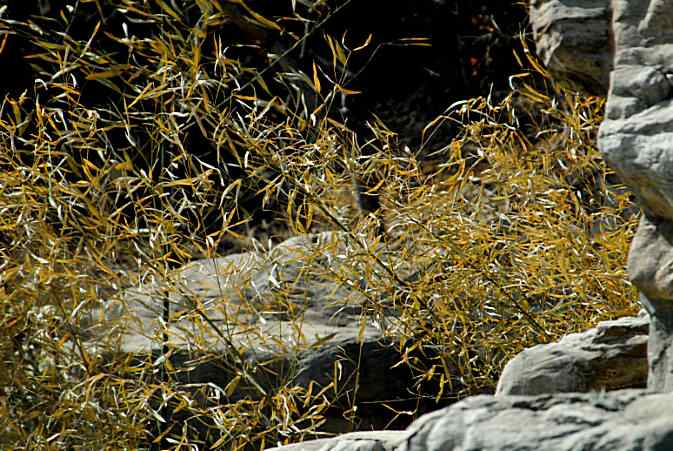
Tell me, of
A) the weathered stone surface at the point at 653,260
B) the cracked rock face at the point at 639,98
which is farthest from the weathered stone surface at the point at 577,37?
the weathered stone surface at the point at 653,260

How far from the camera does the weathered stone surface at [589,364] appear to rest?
1969 mm

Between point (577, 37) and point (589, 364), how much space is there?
69 centimetres

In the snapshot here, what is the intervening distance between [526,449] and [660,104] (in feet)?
1.84

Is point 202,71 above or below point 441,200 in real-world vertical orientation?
above

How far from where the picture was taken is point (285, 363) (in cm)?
344

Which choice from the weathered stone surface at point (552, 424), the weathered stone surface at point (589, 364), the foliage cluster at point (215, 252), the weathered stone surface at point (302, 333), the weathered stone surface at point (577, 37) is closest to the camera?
the weathered stone surface at point (552, 424)

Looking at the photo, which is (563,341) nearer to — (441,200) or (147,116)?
(441,200)

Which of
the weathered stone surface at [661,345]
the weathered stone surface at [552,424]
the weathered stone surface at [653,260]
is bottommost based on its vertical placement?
the weathered stone surface at [661,345]

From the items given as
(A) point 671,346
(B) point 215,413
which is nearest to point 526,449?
(A) point 671,346

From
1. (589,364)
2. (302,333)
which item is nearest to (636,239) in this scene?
(589,364)

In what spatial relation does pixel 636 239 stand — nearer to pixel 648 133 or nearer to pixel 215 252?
pixel 648 133

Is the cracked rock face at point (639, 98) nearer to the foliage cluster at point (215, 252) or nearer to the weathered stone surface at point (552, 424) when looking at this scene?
the weathered stone surface at point (552, 424)

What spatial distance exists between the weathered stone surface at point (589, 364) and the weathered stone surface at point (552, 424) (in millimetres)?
602

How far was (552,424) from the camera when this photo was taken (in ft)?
4.18
